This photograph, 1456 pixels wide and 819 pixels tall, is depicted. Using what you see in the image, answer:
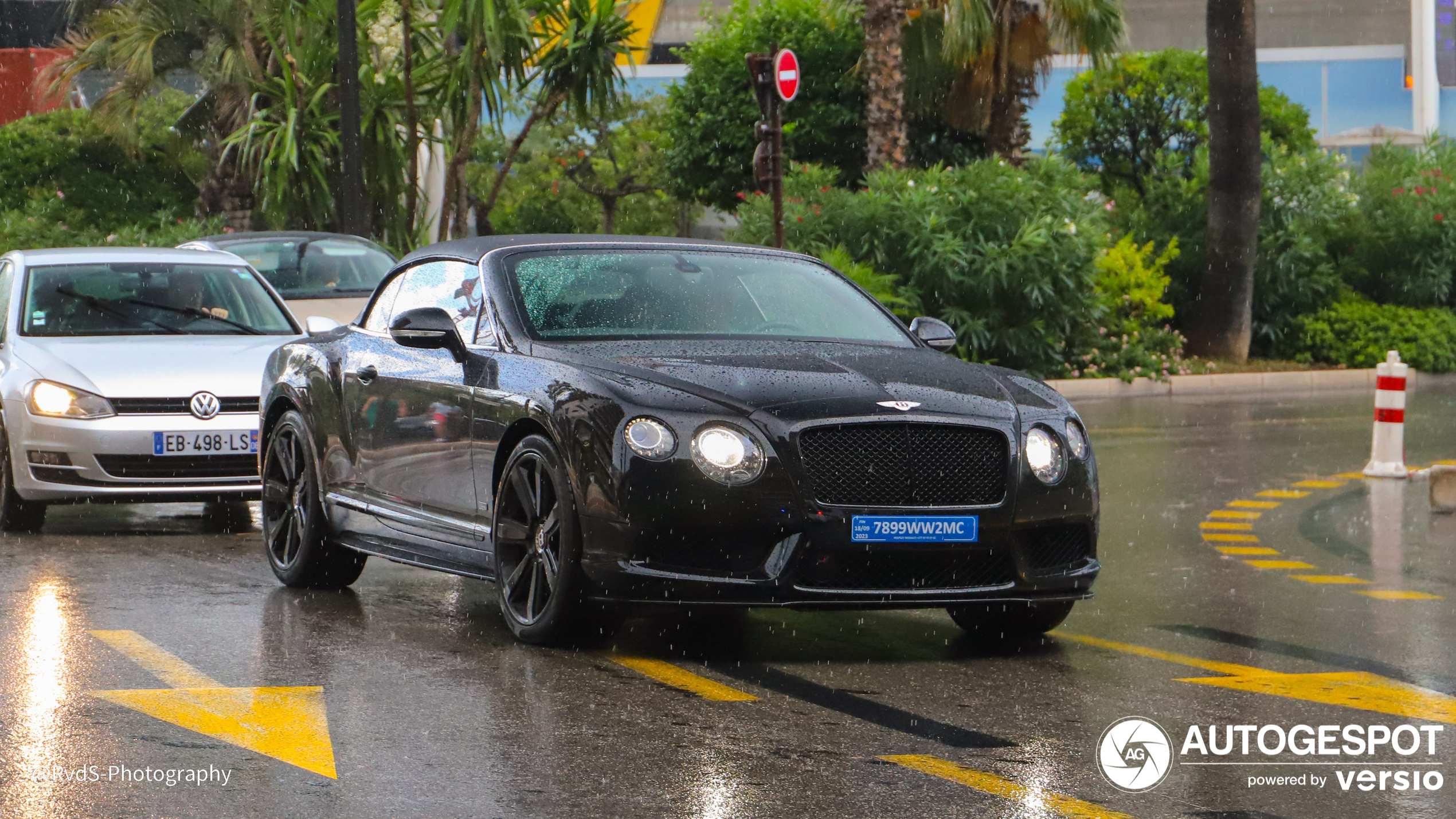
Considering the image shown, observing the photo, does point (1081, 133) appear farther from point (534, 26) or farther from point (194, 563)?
point (194, 563)

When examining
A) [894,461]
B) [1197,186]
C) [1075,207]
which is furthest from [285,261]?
[1197,186]

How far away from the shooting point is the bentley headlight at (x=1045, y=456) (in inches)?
286

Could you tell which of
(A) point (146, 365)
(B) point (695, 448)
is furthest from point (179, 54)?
(B) point (695, 448)

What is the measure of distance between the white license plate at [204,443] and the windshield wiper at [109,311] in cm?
129

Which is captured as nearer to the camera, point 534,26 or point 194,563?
point 194,563

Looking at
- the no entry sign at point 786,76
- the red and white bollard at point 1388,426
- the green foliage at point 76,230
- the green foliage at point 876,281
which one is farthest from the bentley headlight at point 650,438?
the green foliage at point 76,230

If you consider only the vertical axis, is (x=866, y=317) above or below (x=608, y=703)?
above

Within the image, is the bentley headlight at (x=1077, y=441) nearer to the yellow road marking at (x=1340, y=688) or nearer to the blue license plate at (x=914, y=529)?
the blue license plate at (x=914, y=529)

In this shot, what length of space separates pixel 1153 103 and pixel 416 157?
11283 millimetres

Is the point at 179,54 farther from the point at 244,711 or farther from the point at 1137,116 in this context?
the point at 244,711

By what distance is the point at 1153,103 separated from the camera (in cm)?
3125

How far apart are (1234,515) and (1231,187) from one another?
14434mm

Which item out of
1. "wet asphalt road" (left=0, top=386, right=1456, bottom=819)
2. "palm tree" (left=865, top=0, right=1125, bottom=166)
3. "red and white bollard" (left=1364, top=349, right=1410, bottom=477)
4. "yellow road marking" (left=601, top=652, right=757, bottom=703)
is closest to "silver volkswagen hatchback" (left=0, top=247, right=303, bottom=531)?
"wet asphalt road" (left=0, top=386, right=1456, bottom=819)

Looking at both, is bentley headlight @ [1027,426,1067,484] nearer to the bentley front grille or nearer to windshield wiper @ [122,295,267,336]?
the bentley front grille
